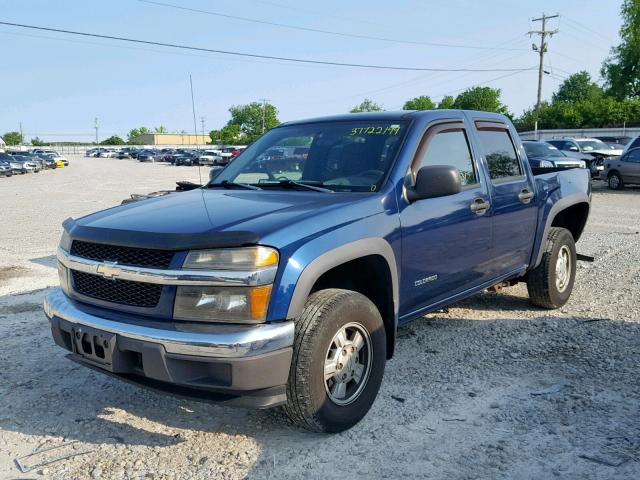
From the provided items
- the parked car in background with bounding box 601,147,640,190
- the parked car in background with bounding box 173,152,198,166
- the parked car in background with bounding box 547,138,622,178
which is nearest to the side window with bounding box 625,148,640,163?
the parked car in background with bounding box 601,147,640,190

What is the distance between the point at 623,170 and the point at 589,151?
7190mm

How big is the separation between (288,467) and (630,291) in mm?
4801

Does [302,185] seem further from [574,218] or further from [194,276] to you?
[574,218]

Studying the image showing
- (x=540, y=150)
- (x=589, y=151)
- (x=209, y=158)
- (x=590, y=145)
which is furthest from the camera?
(x=209, y=158)

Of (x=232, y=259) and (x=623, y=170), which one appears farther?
(x=623, y=170)

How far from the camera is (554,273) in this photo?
565 cm

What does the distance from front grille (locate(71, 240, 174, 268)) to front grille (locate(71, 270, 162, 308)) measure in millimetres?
102

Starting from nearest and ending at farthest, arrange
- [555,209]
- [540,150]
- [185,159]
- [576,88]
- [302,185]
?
1. [302,185]
2. [555,209]
3. [540,150]
4. [185,159]
5. [576,88]

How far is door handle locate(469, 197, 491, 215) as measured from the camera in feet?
14.4

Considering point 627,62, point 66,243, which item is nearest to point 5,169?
point 66,243

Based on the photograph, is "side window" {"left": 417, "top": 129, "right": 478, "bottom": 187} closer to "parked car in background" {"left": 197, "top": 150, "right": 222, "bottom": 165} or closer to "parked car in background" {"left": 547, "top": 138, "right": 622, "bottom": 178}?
"parked car in background" {"left": 547, "top": 138, "right": 622, "bottom": 178}

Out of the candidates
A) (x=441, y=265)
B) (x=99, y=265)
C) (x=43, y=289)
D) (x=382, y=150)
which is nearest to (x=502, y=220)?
(x=441, y=265)

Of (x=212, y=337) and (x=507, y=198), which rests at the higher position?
(x=507, y=198)

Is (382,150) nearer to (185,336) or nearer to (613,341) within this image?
(185,336)
